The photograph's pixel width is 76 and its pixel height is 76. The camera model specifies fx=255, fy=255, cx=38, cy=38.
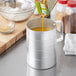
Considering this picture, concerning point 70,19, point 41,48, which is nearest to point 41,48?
point 41,48

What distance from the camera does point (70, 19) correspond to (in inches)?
46.6

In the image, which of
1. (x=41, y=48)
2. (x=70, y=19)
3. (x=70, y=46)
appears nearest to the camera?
(x=41, y=48)

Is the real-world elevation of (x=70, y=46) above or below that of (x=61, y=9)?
below

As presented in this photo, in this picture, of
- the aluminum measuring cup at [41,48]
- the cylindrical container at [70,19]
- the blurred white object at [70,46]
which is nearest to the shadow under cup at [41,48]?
the aluminum measuring cup at [41,48]

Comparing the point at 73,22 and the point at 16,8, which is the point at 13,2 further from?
the point at 73,22

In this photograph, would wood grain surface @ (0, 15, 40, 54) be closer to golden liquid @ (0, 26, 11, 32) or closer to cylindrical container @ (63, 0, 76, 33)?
golden liquid @ (0, 26, 11, 32)

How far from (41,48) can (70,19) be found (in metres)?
0.32

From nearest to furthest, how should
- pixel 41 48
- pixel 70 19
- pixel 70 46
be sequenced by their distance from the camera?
pixel 41 48 < pixel 70 46 < pixel 70 19

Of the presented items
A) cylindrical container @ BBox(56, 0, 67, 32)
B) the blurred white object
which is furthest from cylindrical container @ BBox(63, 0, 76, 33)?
the blurred white object

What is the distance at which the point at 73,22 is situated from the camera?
3.90 ft

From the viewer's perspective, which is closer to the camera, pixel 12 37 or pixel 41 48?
pixel 41 48

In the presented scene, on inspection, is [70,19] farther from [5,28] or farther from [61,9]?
[5,28]

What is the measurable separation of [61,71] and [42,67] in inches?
3.1

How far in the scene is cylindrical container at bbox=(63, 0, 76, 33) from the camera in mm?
1152
